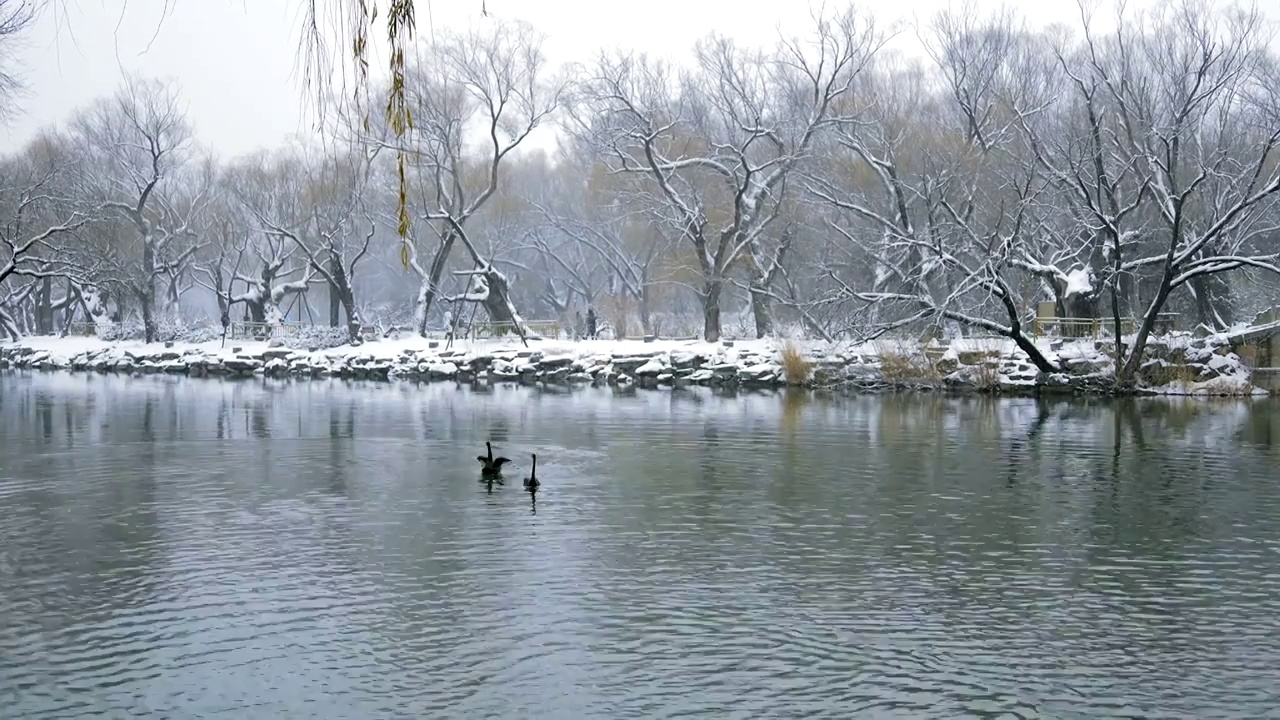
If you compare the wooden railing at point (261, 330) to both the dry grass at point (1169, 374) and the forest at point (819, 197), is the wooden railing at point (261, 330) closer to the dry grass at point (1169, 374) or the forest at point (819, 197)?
the forest at point (819, 197)

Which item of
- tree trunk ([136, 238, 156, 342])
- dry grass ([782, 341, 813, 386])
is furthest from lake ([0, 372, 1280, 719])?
tree trunk ([136, 238, 156, 342])

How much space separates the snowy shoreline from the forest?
0.87 meters

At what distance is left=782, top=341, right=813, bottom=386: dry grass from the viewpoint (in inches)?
1580

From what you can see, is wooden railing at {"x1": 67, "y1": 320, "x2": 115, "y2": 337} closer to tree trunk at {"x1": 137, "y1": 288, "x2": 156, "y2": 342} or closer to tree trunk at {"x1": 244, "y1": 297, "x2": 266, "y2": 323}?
tree trunk at {"x1": 137, "y1": 288, "x2": 156, "y2": 342}

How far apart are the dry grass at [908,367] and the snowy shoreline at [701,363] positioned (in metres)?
0.03

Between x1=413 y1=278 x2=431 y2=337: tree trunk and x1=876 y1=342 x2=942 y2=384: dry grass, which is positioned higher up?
x1=413 y1=278 x2=431 y2=337: tree trunk

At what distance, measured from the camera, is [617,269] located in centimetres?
6372

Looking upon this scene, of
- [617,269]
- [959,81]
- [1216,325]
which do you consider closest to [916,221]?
[959,81]

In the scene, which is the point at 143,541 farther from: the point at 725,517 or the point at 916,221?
the point at 916,221

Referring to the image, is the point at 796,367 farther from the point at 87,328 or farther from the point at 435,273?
the point at 87,328

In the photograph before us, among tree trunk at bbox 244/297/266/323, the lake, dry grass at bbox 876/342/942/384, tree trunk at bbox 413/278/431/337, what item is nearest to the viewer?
the lake

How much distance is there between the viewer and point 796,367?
4019 cm

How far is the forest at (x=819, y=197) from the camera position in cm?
3725

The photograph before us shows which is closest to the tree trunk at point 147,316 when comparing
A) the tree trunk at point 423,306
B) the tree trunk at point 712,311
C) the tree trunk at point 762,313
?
the tree trunk at point 423,306
